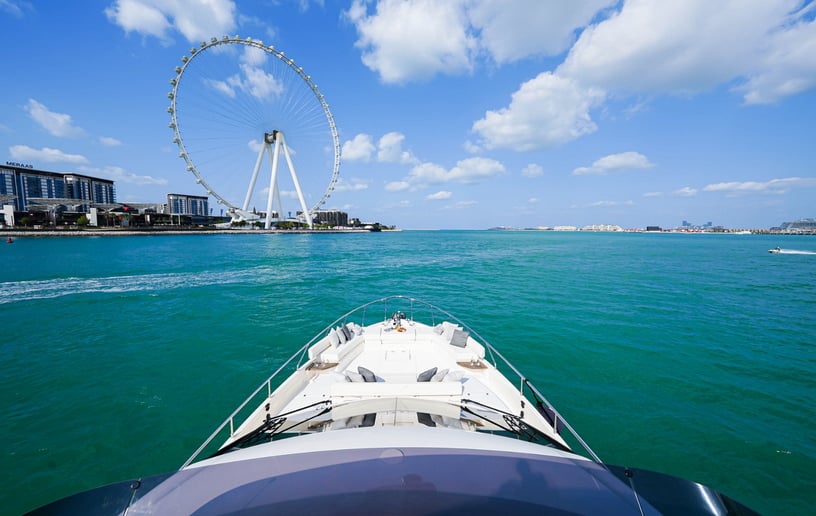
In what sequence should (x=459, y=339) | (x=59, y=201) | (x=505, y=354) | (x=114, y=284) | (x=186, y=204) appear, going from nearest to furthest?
1. (x=459, y=339)
2. (x=505, y=354)
3. (x=114, y=284)
4. (x=59, y=201)
5. (x=186, y=204)

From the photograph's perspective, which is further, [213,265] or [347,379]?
[213,265]

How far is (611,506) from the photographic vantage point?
189 cm

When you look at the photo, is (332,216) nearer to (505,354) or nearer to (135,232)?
(135,232)

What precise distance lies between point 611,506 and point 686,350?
12210mm

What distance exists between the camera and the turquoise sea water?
224 inches

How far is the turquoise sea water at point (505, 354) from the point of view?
5695 mm

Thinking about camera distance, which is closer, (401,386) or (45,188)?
(401,386)

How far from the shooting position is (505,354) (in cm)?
1056

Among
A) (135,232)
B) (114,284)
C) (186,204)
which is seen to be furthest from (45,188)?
(114,284)

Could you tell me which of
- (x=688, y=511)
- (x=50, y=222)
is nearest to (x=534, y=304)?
(x=688, y=511)

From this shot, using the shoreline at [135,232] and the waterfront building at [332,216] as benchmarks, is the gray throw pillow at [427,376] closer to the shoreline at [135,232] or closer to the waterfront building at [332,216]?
the shoreline at [135,232]

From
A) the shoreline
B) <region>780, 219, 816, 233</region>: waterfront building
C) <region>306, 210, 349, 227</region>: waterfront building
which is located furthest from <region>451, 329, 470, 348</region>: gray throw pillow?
<region>780, 219, 816, 233</region>: waterfront building

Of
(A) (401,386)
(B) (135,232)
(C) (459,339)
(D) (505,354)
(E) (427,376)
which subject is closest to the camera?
Result: (A) (401,386)

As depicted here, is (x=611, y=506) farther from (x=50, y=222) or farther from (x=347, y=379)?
(x=50, y=222)
